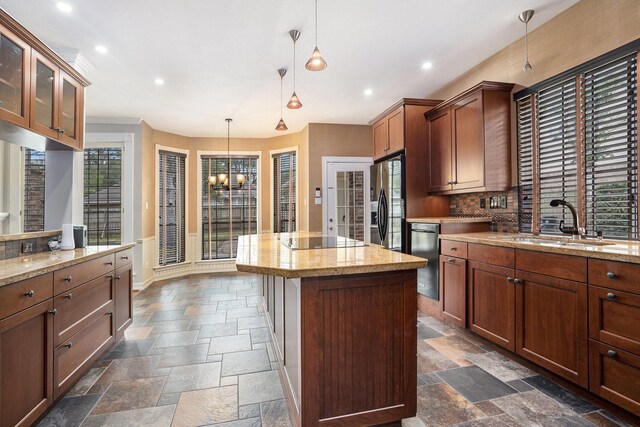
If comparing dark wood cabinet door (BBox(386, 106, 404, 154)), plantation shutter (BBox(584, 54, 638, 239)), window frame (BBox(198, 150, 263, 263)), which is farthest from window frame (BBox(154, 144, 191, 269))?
plantation shutter (BBox(584, 54, 638, 239))

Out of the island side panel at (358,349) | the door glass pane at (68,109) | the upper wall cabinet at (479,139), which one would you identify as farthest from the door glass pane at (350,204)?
the island side panel at (358,349)

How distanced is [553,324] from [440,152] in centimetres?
217

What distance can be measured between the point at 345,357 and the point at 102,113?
196 inches

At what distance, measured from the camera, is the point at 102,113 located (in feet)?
15.2

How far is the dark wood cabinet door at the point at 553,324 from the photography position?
72.5 inches

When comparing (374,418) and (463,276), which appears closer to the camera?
(374,418)

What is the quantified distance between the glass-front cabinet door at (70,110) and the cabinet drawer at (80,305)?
119 centimetres

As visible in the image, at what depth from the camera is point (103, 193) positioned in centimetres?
488

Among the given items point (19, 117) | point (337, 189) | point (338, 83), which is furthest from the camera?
point (337, 189)

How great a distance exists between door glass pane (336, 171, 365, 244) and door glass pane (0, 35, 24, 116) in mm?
4092

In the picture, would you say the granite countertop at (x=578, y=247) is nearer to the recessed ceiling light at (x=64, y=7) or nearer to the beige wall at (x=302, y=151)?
the beige wall at (x=302, y=151)

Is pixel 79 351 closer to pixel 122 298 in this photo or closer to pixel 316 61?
pixel 122 298

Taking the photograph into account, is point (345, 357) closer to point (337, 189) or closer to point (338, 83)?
point (338, 83)

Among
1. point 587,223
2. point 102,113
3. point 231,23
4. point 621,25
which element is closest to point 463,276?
point 587,223
